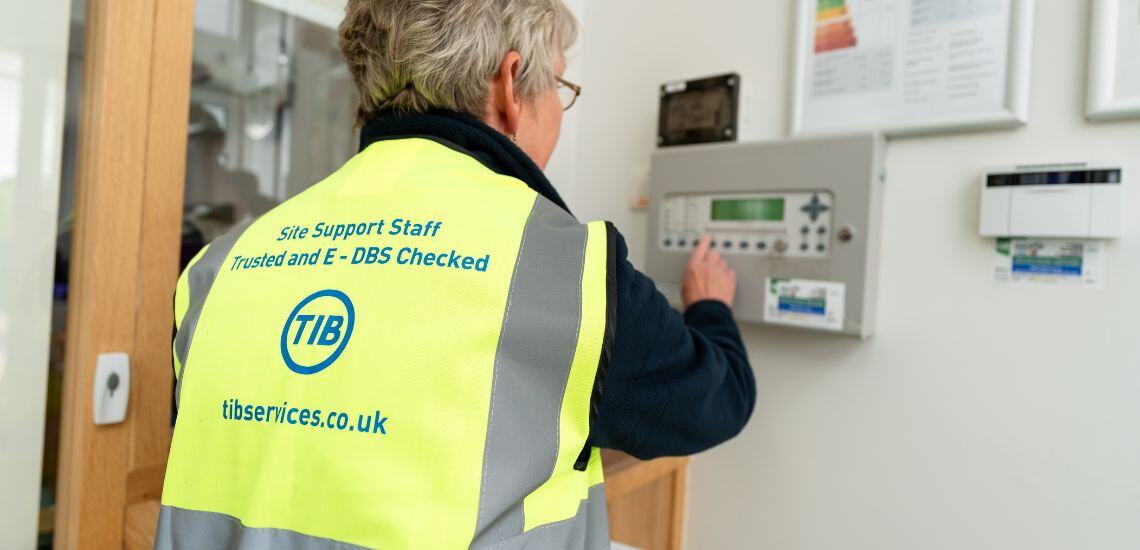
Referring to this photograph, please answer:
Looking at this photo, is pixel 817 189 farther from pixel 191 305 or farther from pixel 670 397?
pixel 191 305

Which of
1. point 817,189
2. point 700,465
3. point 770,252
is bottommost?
point 700,465

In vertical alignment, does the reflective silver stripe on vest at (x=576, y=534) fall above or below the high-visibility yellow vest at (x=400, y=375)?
below

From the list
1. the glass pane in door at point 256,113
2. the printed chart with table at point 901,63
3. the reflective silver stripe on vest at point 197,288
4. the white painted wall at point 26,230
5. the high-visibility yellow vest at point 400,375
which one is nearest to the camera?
the high-visibility yellow vest at point 400,375

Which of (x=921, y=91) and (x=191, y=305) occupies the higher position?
(x=921, y=91)

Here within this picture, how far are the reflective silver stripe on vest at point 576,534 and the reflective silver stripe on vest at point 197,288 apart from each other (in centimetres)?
35

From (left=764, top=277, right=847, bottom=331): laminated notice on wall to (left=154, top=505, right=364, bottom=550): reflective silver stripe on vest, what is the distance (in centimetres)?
76

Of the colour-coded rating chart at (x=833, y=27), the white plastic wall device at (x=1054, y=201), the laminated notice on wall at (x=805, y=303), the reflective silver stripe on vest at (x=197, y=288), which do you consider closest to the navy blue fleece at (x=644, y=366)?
the reflective silver stripe on vest at (x=197, y=288)

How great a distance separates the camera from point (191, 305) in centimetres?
68

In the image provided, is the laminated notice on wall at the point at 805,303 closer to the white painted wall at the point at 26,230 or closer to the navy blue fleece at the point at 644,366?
the navy blue fleece at the point at 644,366

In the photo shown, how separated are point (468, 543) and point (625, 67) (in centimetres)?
106

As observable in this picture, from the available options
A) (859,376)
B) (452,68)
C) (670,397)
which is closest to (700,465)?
(859,376)

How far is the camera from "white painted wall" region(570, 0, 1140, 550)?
89cm

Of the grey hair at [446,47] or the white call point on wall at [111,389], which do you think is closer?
the grey hair at [446,47]

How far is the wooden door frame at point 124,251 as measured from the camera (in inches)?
34.8
